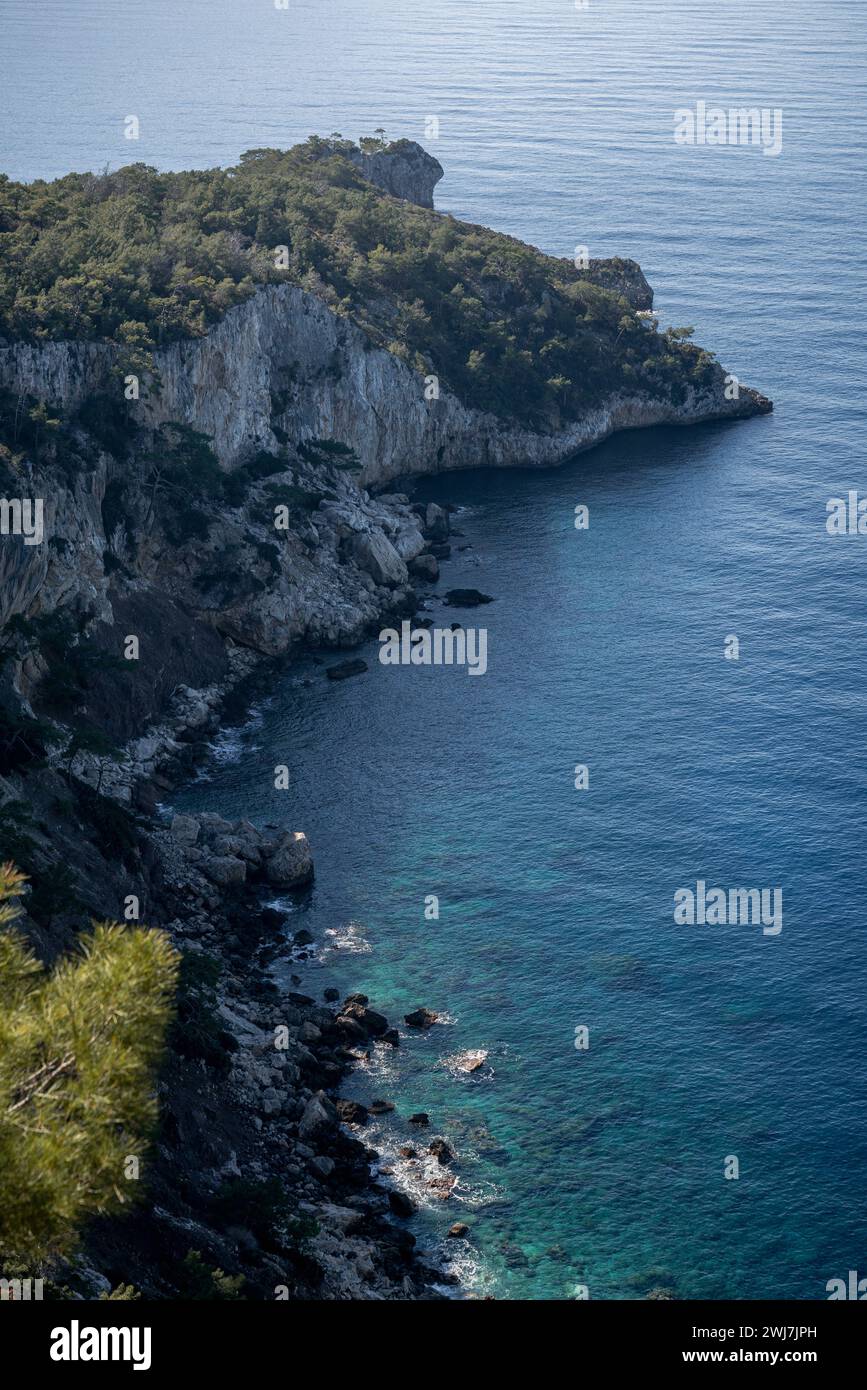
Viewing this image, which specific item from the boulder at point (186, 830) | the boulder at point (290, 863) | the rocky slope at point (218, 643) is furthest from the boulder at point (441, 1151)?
the boulder at point (186, 830)

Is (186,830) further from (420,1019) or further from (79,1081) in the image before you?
(79,1081)

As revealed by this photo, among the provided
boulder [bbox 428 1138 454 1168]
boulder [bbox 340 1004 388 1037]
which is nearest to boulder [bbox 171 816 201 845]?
boulder [bbox 340 1004 388 1037]

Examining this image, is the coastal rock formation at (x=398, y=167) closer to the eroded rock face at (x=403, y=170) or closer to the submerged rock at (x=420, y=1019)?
the eroded rock face at (x=403, y=170)

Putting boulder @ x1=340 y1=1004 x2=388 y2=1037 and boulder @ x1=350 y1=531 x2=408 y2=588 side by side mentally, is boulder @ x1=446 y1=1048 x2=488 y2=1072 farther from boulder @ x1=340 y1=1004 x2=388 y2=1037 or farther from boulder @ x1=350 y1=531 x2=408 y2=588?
boulder @ x1=350 y1=531 x2=408 y2=588

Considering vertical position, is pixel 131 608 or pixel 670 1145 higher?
pixel 131 608

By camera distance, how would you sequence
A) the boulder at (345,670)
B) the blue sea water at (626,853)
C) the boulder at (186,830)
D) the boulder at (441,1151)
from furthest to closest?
1. the boulder at (345,670)
2. the boulder at (186,830)
3. the boulder at (441,1151)
4. the blue sea water at (626,853)

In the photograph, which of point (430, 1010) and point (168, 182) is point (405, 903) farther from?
point (168, 182)

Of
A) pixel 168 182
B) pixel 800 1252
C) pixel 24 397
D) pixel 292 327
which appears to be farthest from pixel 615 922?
pixel 168 182
